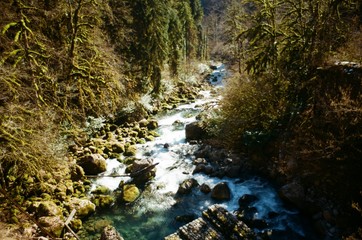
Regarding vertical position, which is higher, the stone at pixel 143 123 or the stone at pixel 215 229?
the stone at pixel 215 229

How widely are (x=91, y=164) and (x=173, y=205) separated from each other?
474 cm

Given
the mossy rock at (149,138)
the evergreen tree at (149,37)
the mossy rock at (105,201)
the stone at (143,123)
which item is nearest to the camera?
the mossy rock at (105,201)

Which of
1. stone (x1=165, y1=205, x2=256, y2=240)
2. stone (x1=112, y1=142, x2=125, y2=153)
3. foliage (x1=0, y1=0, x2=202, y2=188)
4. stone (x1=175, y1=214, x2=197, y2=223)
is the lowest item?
stone (x1=175, y1=214, x2=197, y2=223)

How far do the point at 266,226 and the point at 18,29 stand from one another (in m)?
10.5

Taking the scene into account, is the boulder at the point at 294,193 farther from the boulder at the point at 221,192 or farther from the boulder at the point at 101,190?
the boulder at the point at 101,190

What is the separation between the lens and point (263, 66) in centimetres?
1350

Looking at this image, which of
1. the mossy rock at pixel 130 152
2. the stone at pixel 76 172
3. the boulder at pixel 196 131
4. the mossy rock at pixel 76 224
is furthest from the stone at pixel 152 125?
the mossy rock at pixel 76 224

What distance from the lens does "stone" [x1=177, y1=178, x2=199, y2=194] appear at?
1212 cm

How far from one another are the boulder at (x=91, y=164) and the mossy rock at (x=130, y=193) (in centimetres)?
204

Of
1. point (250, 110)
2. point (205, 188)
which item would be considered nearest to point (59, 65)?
point (205, 188)

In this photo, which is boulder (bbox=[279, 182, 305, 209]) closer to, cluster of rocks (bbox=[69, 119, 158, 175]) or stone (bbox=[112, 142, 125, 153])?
cluster of rocks (bbox=[69, 119, 158, 175])

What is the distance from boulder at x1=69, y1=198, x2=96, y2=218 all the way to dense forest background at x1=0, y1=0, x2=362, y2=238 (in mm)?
1649

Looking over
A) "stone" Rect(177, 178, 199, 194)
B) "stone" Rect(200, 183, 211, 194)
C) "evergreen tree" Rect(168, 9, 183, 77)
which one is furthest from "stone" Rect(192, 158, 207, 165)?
"evergreen tree" Rect(168, 9, 183, 77)

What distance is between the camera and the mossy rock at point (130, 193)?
11.6 metres
